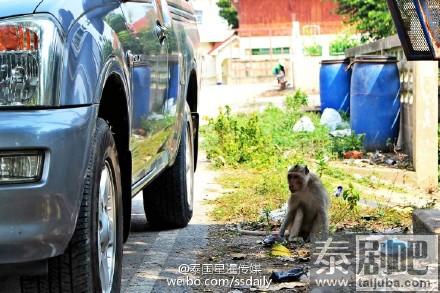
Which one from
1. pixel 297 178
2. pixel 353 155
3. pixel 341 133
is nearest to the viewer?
pixel 297 178

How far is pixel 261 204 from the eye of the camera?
7383 mm

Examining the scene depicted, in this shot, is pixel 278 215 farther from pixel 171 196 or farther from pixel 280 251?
pixel 280 251

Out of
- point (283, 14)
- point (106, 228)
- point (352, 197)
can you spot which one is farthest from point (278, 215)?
point (283, 14)

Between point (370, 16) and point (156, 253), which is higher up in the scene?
point (370, 16)

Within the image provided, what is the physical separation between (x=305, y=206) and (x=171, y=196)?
98 centimetres

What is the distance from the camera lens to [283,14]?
165 feet

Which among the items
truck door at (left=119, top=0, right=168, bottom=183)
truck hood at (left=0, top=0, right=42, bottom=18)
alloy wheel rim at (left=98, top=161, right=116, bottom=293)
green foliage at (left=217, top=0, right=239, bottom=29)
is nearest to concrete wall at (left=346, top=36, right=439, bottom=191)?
truck door at (left=119, top=0, right=168, bottom=183)

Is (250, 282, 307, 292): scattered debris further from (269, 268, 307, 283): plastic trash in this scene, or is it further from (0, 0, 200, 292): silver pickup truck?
(0, 0, 200, 292): silver pickup truck

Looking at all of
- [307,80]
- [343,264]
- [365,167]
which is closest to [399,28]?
[343,264]

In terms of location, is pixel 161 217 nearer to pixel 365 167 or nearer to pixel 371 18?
pixel 365 167

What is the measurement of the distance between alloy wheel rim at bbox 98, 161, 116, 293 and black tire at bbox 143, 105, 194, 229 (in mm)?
2208

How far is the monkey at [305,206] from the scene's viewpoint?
6039 mm

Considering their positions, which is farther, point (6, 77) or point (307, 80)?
point (307, 80)

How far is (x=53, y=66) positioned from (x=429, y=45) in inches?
106
